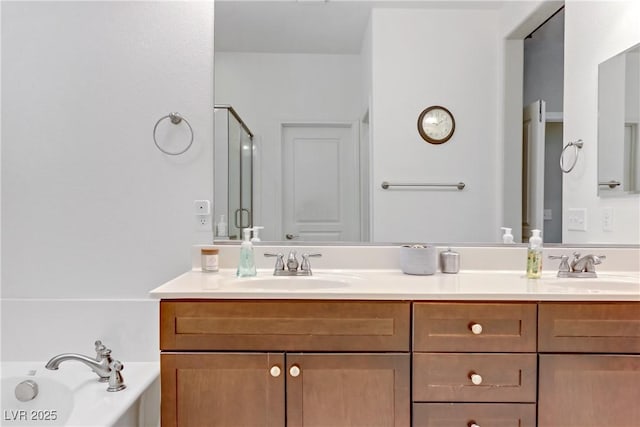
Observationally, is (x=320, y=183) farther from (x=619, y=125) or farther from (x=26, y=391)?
(x=26, y=391)

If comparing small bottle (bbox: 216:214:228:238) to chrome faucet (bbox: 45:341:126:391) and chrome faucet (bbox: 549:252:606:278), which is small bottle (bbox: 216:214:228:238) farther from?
chrome faucet (bbox: 549:252:606:278)

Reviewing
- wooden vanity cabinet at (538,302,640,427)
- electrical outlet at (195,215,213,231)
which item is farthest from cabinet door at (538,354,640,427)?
electrical outlet at (195,215,213,231)

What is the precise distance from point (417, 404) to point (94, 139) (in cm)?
169

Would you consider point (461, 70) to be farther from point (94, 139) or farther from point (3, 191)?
point (3, 191)

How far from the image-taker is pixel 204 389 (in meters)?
1.23

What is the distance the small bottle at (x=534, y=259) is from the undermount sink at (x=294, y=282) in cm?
71

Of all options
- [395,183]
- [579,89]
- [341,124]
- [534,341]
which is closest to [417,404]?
[534,341]

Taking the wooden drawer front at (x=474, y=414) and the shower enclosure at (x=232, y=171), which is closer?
the wooden drawer front at (x=474, y=414)

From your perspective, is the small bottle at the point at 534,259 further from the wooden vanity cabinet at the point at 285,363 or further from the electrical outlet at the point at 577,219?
the wooden vanity cabinet at the point at 285,363

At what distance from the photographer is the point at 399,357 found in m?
1.22

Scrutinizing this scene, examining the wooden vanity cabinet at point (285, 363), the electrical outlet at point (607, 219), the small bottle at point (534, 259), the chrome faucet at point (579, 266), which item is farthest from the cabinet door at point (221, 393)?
the electrical outlet at point (607, 219)

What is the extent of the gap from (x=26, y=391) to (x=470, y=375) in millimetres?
1694

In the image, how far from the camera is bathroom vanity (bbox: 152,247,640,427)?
1208mm

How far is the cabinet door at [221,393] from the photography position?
4.05ft
